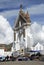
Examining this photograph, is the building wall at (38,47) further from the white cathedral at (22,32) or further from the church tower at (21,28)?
the church tower at (21,28)

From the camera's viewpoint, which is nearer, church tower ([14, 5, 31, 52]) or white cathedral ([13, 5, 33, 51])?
white cathedral ([13, 5, 33, 51])

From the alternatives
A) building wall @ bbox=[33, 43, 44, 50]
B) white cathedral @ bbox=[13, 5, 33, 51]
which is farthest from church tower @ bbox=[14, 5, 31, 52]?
building wall @ bbox=[33, 43, 44, 50]

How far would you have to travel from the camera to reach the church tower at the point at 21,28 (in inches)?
2667

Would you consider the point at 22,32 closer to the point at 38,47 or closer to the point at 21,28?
the point at 21,28

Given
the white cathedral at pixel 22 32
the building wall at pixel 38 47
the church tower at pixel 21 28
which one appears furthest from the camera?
the church tower at pixel 21 28

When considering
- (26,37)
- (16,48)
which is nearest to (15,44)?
(16,48)

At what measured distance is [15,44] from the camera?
2884 inches

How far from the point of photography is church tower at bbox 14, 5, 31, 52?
67750mm

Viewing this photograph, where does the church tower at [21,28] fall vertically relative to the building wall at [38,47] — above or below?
above

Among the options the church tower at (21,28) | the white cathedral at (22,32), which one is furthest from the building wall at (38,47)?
the church tower at (21,28)

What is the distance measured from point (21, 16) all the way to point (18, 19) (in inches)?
51.4

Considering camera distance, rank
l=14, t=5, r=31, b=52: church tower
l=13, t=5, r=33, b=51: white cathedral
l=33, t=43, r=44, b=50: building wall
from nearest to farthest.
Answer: l=33, t=43, r=44, b=50: building wall → l=13, t=5, r=33, b=51: white cathedral → l=14, t=5, r=31, b=52: church tower

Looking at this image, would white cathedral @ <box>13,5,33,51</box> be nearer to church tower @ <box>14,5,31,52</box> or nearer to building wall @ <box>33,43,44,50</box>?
church tower @ <box>14,5,31,52</box>

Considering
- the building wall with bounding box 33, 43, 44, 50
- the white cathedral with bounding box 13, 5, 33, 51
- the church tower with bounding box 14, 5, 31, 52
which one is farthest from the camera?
the church tower with bounding box 14, 5, 31, 52
